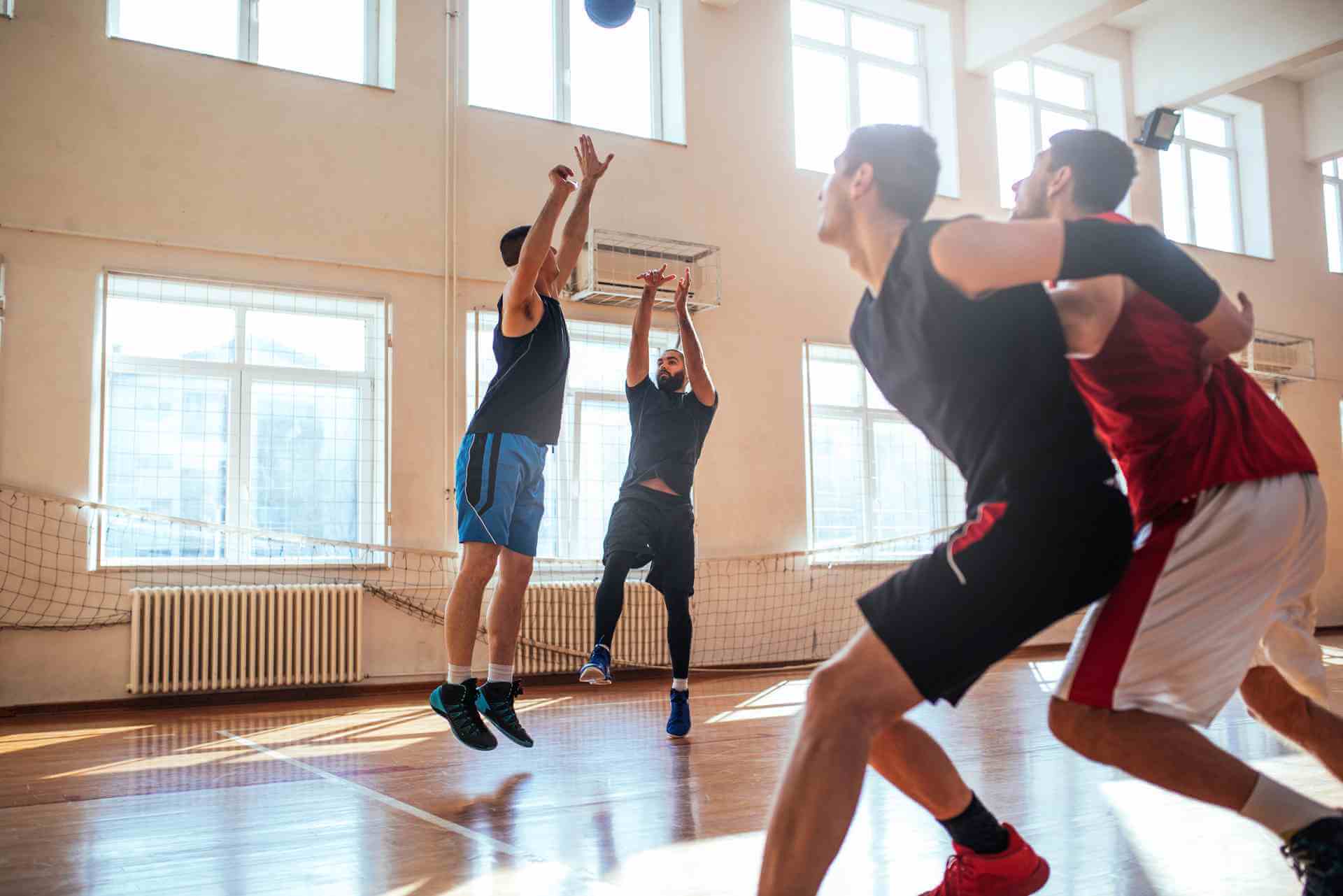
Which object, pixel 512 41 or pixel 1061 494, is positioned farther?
pixel 512 41

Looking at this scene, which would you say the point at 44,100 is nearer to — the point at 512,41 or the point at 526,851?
the point at 512,41

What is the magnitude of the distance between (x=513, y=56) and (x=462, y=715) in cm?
543

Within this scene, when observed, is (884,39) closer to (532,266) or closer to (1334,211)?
(1334,211)

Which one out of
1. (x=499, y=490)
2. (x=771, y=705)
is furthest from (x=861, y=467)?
(x=499, y=490)

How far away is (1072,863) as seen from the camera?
2041mm

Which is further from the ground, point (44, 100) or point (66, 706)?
point (44, 100)

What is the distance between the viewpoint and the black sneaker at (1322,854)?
1.46 m

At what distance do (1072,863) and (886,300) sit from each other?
1223 mm

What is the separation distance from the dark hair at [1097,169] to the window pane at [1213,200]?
9721mm

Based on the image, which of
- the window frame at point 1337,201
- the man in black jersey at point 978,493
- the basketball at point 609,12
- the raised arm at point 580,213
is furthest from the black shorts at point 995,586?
the window frame at point 1337,201

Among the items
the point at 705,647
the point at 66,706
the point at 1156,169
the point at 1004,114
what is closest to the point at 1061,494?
the point at 66,706

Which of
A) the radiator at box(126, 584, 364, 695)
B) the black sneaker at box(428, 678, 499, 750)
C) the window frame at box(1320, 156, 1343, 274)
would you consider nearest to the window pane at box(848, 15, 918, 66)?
the window frame at box(1320, 156, 1343, 274)

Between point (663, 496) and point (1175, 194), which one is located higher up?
point (1175, 194)

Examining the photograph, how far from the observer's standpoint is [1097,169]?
172cm
